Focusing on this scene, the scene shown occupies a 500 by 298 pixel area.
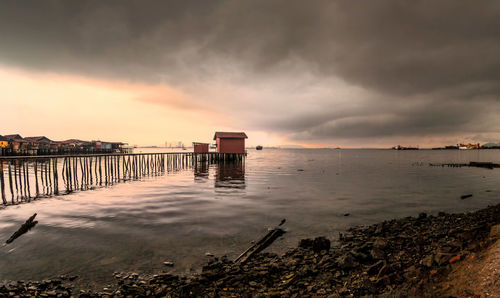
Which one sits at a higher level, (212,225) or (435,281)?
(435,281)

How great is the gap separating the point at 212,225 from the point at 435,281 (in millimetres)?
9296

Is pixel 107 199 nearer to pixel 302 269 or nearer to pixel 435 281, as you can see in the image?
pixel 302 269

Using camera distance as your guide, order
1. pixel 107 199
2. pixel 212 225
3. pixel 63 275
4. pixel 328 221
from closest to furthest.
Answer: pixel 63 275, pixel 212 225, pixel 328 221, pixel 107 199

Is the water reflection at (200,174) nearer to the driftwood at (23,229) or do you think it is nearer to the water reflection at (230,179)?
the water reflection at (230,179)

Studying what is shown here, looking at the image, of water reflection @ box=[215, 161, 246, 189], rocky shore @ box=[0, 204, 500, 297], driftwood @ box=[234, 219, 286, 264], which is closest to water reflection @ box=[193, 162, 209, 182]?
water reflection @ box=[215, 161, 246, 189]

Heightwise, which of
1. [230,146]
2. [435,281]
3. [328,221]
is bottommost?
[328,221]

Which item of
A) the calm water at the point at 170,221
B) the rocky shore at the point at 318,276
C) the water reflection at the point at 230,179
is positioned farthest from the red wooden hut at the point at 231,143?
the rocky shore at the point at 318,276

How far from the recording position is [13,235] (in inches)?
404

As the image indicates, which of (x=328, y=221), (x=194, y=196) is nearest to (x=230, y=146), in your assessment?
(x=194, y=196)

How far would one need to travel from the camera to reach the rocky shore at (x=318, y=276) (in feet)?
17.2

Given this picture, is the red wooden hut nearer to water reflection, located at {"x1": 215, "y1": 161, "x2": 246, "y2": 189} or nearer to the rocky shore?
water reflection, located at {"x1": 215, "y1": 161, "x2": 246, "y2": 189}

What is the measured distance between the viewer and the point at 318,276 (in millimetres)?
6348

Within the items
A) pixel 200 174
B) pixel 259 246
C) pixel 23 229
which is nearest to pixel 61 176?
pixel 200 174

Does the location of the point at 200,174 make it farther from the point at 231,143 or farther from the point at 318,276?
the point at 318,276
